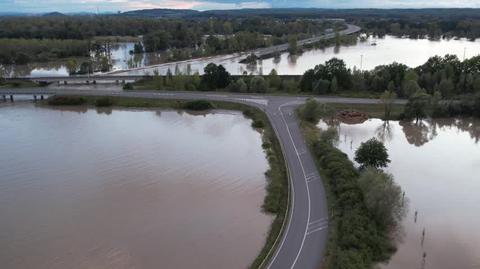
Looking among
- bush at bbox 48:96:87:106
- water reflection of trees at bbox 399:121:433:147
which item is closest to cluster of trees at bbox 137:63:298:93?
bush at bbox 48:96:87:106

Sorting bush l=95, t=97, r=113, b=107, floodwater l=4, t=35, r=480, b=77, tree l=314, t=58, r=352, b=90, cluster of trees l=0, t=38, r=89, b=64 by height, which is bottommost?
bush l=95, t=97, r=113, b=107

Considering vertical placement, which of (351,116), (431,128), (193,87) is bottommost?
(431,128)

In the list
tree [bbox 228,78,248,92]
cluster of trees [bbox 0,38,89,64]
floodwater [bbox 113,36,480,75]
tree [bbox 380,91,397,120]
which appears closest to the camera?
tree [bbox 380,91,397,120]

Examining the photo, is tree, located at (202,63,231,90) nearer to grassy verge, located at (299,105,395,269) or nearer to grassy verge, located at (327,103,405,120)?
grassy verge, located at (327,103,405,120)

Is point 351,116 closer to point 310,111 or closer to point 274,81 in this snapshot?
point 310,111

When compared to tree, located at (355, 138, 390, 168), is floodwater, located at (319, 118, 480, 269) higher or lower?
lower

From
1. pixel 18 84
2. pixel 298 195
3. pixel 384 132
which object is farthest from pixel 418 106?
pixel 18 84
